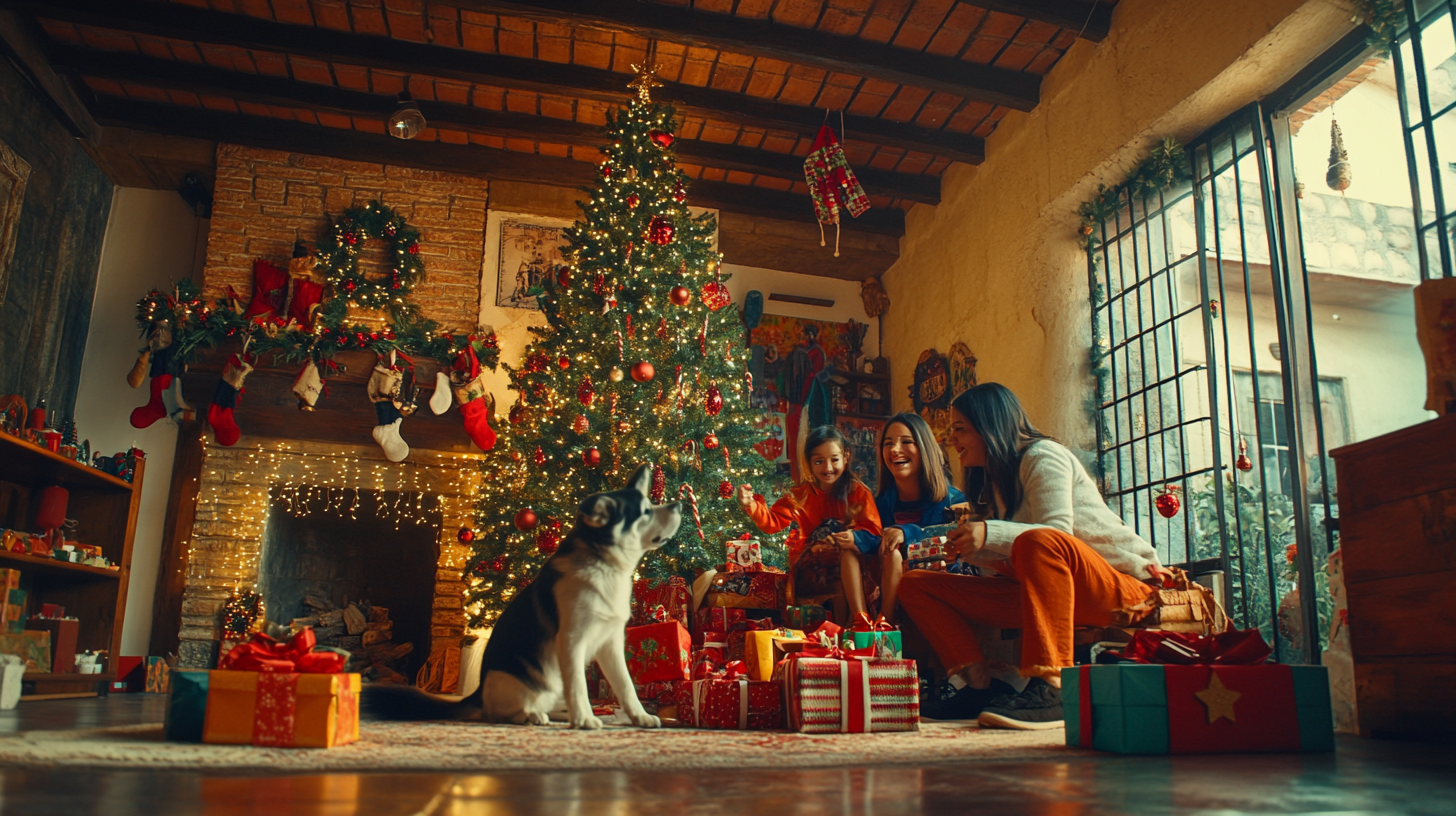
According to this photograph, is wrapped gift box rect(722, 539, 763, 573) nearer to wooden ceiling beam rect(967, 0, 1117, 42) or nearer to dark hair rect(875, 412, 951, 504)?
dark hair rect(875, 412, 951, 504)

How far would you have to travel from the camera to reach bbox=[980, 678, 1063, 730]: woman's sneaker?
2447 mm

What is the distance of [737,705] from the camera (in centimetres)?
252

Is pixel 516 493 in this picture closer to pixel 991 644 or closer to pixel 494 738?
pixel 991 644

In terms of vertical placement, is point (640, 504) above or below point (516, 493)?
below

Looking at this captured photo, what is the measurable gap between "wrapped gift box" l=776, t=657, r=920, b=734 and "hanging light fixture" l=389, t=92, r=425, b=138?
15.6 ft

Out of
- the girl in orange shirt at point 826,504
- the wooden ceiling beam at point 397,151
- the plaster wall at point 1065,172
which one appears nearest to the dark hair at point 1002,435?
the girl in orange shirt at point 826,504

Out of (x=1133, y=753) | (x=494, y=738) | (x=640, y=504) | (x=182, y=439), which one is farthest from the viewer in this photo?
(x=182, y=439)

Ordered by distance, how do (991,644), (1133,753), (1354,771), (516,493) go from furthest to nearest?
(516,493) < (991,644) < (1133,753) < (1354,771)

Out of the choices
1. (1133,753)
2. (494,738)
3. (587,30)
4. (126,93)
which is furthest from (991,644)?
(126,93)

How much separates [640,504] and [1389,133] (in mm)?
5737

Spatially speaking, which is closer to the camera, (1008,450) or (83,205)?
(1008,450)

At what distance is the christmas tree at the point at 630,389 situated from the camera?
16.1 feet

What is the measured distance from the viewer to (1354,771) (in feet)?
4.91

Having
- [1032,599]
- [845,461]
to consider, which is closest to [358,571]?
[845,461]
